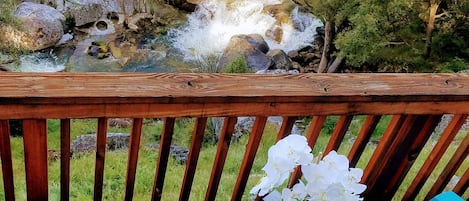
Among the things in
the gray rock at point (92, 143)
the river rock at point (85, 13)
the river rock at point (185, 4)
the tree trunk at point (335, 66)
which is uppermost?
the gray rock at point (92, 143)

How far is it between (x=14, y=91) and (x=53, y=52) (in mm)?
11208

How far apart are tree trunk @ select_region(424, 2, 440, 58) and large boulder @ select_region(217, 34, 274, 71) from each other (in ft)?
10.2

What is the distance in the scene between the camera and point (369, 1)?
9.30 meters

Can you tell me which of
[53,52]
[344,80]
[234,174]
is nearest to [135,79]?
[344,80]

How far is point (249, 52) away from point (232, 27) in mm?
2460

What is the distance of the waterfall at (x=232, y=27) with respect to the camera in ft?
41.4

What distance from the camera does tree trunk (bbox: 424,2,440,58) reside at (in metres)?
9.36

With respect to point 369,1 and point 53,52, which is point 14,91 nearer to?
point 369,1

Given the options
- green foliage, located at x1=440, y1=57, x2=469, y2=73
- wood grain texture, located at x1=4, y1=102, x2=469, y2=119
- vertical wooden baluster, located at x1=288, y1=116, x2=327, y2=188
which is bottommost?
green foliage, located at x1=440, y1=57, x2=469, y2=73

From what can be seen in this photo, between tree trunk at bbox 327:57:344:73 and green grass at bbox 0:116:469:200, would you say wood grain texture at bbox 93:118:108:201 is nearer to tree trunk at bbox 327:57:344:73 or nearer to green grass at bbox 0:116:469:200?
green grass at bbox 0:116:469:200

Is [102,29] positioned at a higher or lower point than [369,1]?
lower

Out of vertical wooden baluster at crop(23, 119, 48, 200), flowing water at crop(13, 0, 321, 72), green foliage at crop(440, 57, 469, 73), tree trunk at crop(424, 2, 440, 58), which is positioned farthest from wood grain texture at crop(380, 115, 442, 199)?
flowing water at crop(13, 0, 321, 72)

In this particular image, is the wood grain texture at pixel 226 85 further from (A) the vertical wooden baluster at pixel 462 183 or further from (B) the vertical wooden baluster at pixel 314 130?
(A) the vertical wooden baluster at pixel 462 183

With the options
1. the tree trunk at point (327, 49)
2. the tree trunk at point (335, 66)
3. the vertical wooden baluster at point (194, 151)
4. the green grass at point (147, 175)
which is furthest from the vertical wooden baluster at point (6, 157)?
the tree trunk at point (327, 49)
